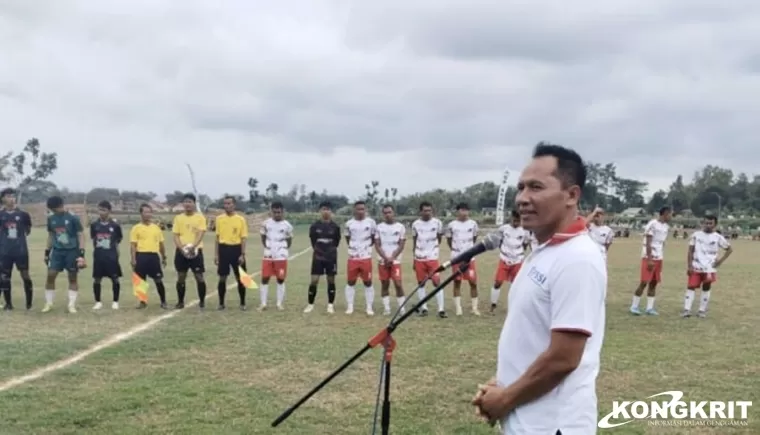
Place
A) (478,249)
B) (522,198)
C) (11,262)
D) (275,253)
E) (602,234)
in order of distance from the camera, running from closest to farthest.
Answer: (522,198) < (478,249) < (11,262) < (275,253) < (602,234)

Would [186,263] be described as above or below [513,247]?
below

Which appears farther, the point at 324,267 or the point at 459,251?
the point at 324,267

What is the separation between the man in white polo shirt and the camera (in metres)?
2.40

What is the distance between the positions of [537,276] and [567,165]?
0.46m

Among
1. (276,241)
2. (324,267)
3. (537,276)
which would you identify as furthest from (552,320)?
(276,241)

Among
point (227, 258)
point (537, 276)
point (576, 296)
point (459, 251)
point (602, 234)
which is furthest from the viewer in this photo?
point (602, 234)

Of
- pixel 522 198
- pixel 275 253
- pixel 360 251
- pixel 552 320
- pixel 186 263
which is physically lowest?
pixel 186 263

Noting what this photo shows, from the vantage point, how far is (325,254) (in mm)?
13836

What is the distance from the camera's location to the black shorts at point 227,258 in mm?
14031

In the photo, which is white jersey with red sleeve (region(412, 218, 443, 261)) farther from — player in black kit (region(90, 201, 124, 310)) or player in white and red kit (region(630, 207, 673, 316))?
player in black kit (region(90, 201, 124, 310))

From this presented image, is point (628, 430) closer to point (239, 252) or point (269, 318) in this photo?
point (269, 318)

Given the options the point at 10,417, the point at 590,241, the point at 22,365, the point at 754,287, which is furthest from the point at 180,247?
the point at 754,287

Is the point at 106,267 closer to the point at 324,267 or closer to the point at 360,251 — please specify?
the point at 324,267

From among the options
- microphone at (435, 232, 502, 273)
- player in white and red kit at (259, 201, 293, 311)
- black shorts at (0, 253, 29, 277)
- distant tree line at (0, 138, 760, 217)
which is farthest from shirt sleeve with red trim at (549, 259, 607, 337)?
distant tree line at (0, 138, 760, 217)
